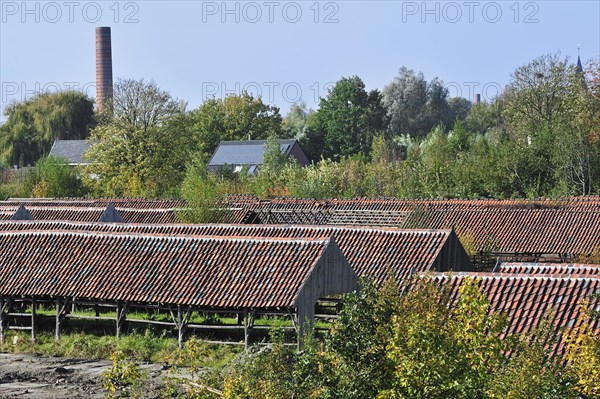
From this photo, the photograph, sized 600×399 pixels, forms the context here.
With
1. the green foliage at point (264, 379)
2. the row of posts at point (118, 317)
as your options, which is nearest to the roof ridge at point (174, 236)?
the row of posts at point (118, 317)

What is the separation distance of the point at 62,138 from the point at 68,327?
245 feet

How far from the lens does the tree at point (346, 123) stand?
105 meters

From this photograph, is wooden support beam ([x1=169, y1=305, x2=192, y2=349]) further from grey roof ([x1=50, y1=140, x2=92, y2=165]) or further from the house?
grey roof ([x1=50, y1=140, x2=92, y2=165])

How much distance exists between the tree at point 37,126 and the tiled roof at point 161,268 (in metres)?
68.8

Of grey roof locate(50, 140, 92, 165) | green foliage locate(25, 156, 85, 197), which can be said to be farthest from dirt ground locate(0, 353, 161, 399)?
grey roof locate(50, 140, 92, 165)

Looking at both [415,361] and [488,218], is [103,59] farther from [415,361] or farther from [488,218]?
[415,361]

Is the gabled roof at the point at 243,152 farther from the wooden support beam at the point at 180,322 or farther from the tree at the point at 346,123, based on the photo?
the wooden support beam at the point at 180,322

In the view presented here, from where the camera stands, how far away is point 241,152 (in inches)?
3780

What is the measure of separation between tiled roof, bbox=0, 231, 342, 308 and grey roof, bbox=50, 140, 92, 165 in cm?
6260

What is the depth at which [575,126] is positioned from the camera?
68500mm

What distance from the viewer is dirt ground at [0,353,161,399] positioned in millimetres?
26312

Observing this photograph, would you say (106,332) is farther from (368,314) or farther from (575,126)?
(575,126)

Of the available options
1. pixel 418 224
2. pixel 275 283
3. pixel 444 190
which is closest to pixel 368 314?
pixel 275 283

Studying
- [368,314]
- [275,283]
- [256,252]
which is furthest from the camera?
[256,252]
